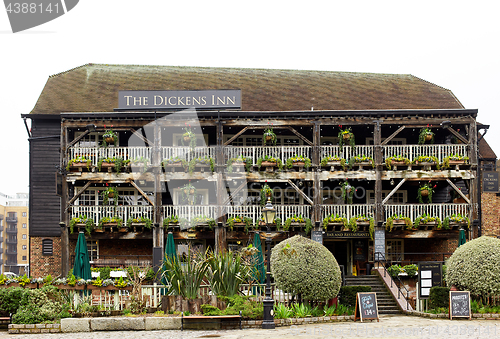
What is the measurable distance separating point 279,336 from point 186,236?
1117cm

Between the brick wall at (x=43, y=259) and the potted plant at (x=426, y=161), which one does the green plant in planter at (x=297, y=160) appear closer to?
the potted plant at (x=426, y=161)

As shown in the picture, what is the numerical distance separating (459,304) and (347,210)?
822cm

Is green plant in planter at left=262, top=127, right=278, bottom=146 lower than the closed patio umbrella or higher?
higher

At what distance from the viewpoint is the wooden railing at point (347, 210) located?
22.6m

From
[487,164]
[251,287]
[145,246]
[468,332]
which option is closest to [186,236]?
[145,246]

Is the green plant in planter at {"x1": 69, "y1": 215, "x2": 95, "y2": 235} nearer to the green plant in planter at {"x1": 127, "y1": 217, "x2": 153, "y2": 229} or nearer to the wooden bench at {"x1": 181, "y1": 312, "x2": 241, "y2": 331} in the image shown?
the green plant in planter at {"x1": 127, "y1": 217, "x2": 153, "y2": 229}

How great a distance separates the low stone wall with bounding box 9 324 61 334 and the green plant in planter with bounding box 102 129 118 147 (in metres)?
10.8

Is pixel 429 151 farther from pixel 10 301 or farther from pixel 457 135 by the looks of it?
pixel 10 301

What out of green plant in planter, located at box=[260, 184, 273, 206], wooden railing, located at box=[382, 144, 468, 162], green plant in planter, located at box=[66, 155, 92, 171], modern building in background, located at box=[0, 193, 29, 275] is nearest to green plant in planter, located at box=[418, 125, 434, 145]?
wooden railing, located at box=[382, 144, 468, 162]

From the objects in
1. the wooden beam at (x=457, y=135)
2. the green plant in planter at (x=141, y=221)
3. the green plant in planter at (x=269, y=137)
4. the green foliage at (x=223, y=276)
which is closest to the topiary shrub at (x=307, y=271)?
the green foliage at (x=223, y=276)

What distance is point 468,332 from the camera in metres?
12.2

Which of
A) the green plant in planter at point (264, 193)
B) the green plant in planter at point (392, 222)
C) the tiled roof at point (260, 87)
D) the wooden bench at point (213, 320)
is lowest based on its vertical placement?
the wooden bench at point (213, 320)

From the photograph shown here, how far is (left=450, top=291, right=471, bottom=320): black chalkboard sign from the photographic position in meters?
14.8

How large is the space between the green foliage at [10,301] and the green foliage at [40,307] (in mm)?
220
